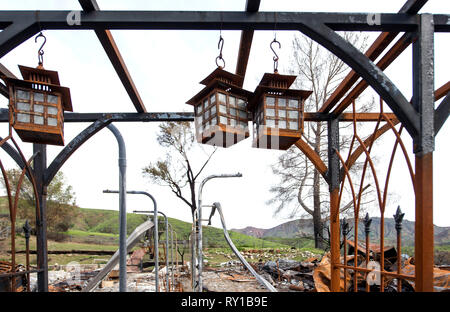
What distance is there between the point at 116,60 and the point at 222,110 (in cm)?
138

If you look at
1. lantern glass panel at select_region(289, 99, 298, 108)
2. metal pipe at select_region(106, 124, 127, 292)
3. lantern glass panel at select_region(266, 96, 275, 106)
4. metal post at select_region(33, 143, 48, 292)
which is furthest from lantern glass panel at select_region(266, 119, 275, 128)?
metal post at select_region(33, 143, 48, 292)

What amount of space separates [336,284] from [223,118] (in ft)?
9.71

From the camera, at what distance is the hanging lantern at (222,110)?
2752 mm

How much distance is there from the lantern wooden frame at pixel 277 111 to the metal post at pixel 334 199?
2.05 m

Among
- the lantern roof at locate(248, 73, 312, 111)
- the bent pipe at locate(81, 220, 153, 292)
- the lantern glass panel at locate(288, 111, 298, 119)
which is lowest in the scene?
the bent pipe at locate(81, 220, 153, 292)

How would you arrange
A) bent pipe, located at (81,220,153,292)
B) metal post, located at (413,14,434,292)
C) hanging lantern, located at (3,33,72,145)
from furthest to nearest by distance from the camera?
bent pipe, located at (81,220,153,292)
hanging lantern, located at (3,33,72,145)
metal post, located at (413,14,434,292)

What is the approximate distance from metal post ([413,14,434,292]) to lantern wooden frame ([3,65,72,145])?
2.70 metres

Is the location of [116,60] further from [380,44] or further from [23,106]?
[380,44]

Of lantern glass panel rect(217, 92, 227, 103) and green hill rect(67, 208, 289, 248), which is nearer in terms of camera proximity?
lantern glass panel rect(217, 92, 227, 103)

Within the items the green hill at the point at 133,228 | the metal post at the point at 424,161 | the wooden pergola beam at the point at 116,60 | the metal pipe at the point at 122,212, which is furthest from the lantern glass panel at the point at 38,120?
the green hill at the point at 133,228

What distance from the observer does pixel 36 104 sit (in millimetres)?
2754

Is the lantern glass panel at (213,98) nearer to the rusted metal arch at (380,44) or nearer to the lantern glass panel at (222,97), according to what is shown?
the lantern glass panel at (222,97)

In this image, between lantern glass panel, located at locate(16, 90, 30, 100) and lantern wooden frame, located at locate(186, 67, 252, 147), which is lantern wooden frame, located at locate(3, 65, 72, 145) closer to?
lantern glass panel, located at locate(16, 90, 30, 100)

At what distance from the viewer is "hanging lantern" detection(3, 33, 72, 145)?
2691 millimetres
